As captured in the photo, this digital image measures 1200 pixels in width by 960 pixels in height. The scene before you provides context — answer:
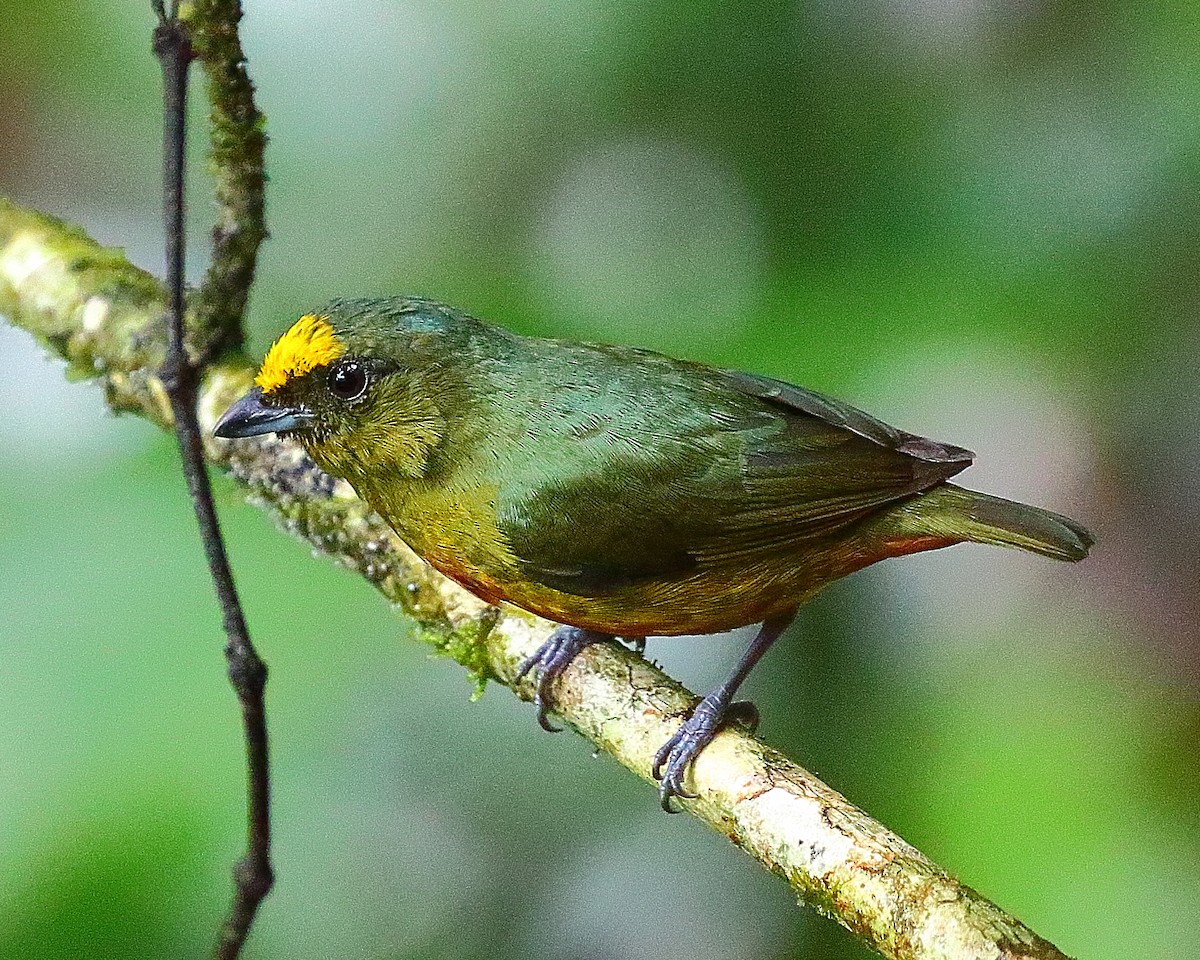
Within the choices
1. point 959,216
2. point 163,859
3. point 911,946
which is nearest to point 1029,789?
point 911,946

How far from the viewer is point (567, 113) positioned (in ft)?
12.3

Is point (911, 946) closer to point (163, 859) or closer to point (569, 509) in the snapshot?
point (569, 509)

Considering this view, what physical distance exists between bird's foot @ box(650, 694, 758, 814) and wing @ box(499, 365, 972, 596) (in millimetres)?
274

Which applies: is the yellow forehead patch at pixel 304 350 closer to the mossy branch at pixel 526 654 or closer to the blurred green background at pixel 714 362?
the mossy branch at pixel 526 654

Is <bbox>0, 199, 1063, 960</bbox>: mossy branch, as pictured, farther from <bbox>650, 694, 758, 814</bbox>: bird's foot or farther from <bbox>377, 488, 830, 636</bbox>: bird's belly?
<bbox>377, 488, 830, 636</bbox>: bird's belly

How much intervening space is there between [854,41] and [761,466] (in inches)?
61.3

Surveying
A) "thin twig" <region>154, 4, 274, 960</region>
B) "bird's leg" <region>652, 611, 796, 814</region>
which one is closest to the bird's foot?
"bird's leg" <region>652, 611, 796, 814</region>

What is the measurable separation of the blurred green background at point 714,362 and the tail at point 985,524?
561 millimetres

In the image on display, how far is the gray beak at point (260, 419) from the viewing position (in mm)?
2350

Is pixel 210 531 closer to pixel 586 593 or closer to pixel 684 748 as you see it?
pixel 586 593

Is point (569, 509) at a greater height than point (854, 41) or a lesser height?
lesser

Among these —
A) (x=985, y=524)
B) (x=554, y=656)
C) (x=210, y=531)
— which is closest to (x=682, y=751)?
(x=554, y=656)

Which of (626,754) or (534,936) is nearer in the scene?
(626,754)

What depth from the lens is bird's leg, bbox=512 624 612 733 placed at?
2484mm
